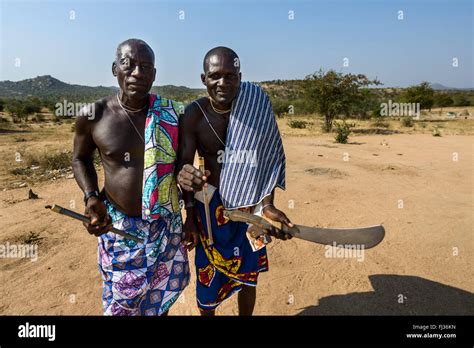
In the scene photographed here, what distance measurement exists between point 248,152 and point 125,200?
802 millimetres

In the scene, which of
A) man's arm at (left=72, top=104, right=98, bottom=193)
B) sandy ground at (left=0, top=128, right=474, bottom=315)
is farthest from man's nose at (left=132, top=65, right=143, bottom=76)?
sandy ground at (left=0, top=128, right=474, bottom=315)

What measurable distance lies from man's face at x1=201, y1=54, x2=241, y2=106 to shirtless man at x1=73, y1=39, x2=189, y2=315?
28 cm

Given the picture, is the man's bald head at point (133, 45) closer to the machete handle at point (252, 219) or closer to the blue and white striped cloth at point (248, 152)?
the blue and white striped cloth at point (248, 152)

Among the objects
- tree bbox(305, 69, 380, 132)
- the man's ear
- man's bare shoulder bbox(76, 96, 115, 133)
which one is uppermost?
tree bbox(305, 69, 380, 132)

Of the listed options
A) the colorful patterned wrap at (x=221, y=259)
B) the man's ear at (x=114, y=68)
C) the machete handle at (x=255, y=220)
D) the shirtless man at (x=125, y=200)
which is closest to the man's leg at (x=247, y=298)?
the colorful patterned wrap at (x=221, y=259)

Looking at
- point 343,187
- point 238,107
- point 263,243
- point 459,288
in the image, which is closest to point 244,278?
point 263,243

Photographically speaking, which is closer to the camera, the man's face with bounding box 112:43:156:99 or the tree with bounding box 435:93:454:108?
the man's face with bounding box 112:43:156:99

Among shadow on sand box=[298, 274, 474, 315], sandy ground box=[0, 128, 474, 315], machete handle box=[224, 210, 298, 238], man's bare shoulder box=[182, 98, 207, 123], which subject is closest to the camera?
machete handle box=[224, 210, 298, 238]

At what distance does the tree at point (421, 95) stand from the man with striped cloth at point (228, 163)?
29.3 m

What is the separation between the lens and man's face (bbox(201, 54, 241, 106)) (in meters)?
1.90

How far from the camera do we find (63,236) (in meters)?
4.18

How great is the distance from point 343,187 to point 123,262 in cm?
486

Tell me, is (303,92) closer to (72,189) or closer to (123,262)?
(72,189)

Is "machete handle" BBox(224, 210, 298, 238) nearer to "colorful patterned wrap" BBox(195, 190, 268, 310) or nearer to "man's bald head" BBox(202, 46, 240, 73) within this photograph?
"colorful patterned wrap" BBox(195, 190, 268, 310)
